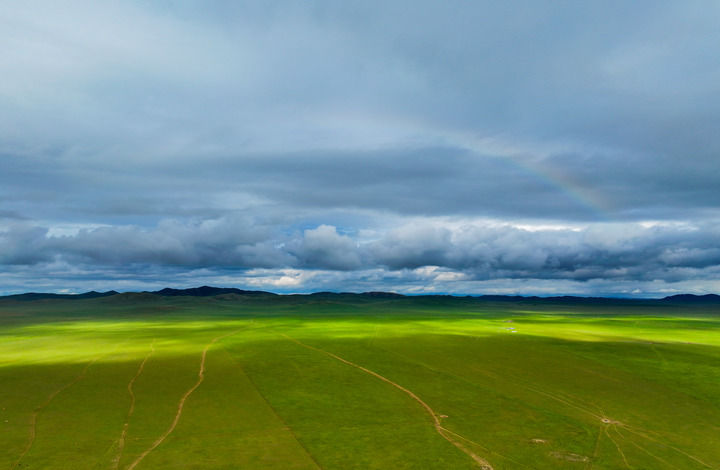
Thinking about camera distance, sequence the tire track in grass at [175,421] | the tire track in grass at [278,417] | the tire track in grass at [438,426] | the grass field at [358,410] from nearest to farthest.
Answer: the tire track in grass at [175,421] → the tire track in grass at [438,426] → the tire track in grass at [278,417] → the grass field at [358,410]

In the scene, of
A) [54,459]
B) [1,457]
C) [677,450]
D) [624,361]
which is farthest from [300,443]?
[624,361]

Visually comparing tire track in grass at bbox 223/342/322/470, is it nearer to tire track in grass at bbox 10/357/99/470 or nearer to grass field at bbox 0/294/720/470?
grass field at bbox 0/294/720/470

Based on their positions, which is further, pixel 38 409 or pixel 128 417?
pixel 38 409

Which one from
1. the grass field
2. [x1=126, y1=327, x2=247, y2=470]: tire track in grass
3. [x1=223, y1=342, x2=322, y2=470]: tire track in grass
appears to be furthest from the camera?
the grass field

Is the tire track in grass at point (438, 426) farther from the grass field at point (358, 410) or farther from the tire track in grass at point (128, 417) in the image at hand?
the tire track in grass at point (128, 417)

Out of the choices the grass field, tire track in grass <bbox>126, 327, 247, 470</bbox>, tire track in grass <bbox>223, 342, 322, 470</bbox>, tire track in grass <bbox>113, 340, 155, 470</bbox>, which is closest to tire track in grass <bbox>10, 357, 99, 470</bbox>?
the grass field

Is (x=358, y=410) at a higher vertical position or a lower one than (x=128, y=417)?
lower

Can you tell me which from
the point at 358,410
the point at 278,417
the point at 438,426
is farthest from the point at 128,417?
the point at 438,426

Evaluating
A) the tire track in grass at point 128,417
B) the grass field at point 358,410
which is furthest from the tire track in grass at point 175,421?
the tire track in grass at point 128,417

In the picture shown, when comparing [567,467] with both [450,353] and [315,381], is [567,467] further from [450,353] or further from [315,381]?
[450,353]

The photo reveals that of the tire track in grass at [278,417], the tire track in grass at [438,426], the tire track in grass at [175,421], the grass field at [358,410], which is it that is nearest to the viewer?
the tire track in grass at [175,421]

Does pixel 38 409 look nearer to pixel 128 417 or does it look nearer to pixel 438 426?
pixel 128 417

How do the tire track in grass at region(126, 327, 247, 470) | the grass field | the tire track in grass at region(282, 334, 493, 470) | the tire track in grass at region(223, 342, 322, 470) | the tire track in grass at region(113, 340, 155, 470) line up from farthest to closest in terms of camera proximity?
the grass field → the tire track in grass at region(223, 342, 322, 470) → the tire track in grass at region(282, 334, 493, 470) → the tire track in grass at region(113, 340, 155, 470) → the tire track in grass at region(126, 327, 247, 470)
